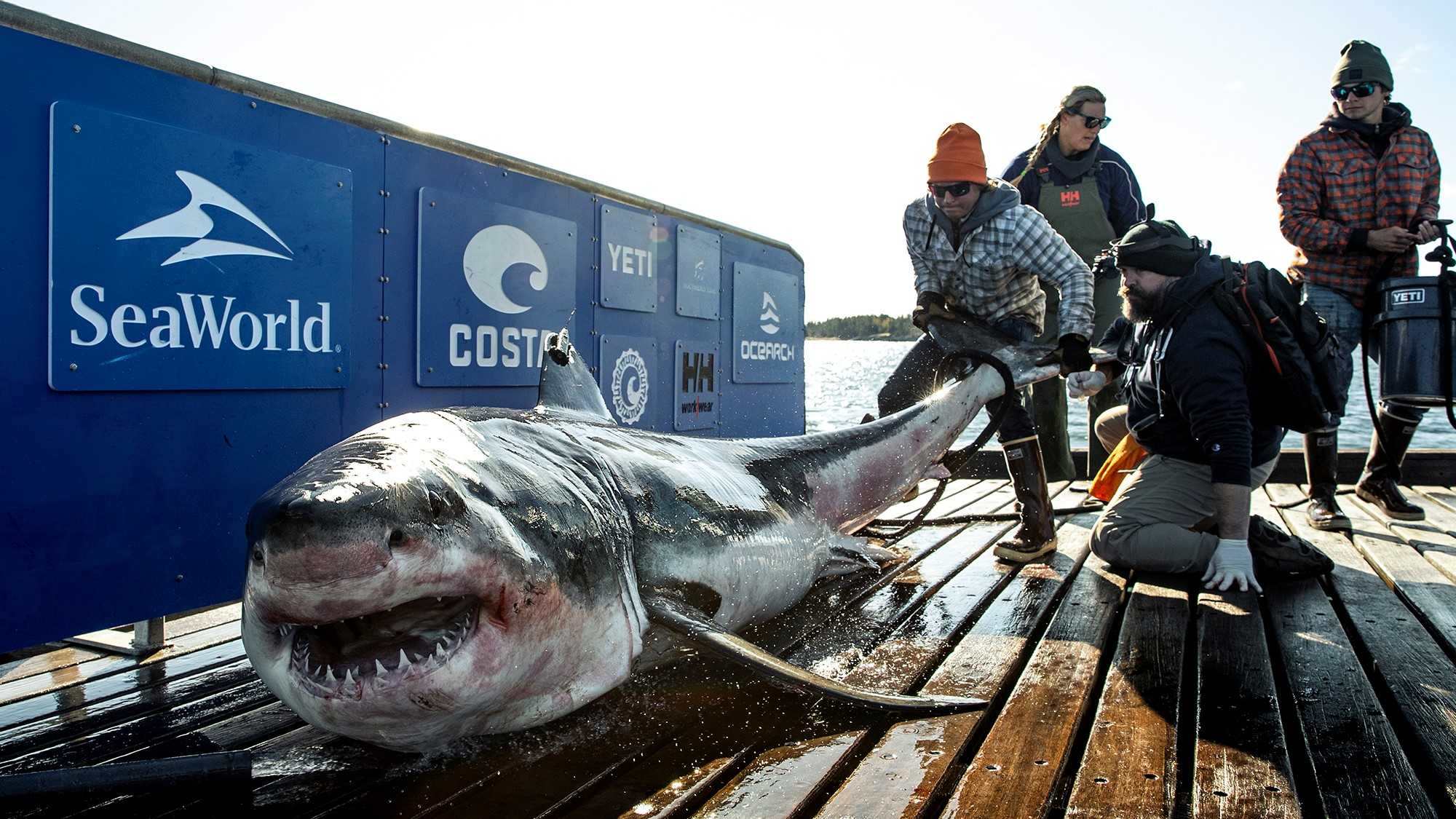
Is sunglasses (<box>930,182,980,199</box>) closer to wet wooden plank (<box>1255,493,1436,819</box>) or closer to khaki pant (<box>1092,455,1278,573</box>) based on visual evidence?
khaki pant (<box>1092,455,1278,573</box>)

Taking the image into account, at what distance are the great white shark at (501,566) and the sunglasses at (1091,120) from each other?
427cm

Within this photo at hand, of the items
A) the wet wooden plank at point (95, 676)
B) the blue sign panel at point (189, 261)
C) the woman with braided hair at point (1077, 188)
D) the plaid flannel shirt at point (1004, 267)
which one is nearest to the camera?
the wet wooden plank at point (95, 676)

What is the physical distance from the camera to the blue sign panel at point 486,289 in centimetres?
470

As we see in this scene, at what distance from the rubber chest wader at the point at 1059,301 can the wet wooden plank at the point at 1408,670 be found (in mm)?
2550

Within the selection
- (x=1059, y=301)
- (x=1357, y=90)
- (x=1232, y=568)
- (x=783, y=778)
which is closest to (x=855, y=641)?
(x=783, y=778)

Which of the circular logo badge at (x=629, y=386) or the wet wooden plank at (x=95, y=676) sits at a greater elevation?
the circular logo badge at (x=629, y=386)

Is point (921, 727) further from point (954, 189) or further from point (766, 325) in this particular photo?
point (766, 325)

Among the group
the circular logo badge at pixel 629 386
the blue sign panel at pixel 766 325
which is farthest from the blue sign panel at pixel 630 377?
the blue sign panel at pixel 766 325

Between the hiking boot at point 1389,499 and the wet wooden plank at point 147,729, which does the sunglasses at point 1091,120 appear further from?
the wet wooden plank at point 147,729

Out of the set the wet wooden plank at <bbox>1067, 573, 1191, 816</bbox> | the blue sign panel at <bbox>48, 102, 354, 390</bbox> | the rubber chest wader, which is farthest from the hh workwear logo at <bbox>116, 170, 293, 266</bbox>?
the rubber chest wader

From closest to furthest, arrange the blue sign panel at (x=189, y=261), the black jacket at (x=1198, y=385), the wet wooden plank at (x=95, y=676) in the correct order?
the wet wooden plank at (x=95, y=676), the blue sign panel at (x=189, y=261), the black jacket at (x=1198, y=385)

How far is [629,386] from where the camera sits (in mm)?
6184

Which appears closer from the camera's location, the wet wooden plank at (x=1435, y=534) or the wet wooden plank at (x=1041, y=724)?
the wet wooden plank at (x=1041, y=724)

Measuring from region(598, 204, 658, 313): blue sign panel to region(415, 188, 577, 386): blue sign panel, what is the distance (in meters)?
0.40
